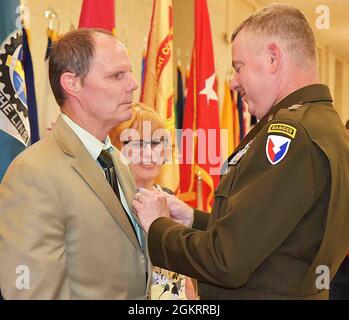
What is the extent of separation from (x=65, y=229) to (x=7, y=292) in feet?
0.80

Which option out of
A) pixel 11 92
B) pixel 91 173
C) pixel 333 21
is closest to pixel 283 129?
pixel 91 173

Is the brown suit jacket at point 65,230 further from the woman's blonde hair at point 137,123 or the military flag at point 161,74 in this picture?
the military flag at point 161,74

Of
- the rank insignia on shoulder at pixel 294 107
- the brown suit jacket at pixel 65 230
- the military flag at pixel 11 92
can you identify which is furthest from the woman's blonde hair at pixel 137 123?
the rank insignia on shoulder at pixel 294 107

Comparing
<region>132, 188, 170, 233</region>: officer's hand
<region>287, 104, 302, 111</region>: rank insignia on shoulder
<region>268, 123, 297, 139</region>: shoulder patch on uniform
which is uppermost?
<region>287, 104, 302, 111</region>: rank insignia on shoulder

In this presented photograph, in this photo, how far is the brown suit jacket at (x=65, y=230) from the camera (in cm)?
150

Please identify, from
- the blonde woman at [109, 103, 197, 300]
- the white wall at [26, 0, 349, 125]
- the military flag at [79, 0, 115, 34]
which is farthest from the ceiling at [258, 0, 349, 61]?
the blonde woman at [109, 103, 197, 300]

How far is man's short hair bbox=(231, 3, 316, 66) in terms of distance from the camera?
155cm

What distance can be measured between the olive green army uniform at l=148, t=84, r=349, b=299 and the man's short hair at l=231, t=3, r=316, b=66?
0.35 ft

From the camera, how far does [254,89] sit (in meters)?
1.60

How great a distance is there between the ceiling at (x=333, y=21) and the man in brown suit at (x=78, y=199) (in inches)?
226

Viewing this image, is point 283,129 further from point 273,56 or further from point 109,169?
point 109,169

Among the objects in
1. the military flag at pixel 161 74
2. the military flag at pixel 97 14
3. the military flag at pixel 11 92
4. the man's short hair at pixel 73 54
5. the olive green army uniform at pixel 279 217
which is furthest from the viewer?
the military flag at pixel 161 74

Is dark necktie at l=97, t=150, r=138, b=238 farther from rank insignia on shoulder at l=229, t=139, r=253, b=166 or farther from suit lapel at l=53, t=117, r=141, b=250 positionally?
rank insignia on shoulder at l=229, t=139, r=253, b=166

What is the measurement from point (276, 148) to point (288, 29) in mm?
389
